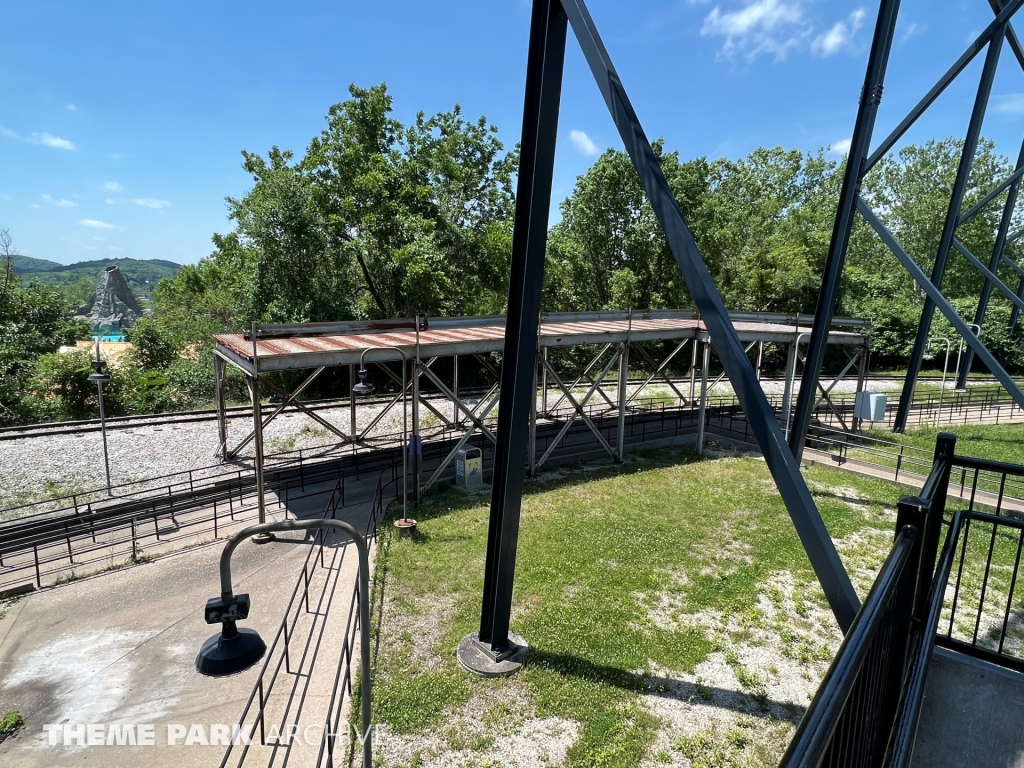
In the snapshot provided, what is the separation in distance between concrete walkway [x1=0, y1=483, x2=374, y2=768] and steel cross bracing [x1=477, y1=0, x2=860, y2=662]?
8.62 feet

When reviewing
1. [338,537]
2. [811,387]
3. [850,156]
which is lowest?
[338,537]

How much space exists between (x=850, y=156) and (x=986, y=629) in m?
6.99

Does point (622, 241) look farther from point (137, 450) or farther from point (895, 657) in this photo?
point (895, 657)

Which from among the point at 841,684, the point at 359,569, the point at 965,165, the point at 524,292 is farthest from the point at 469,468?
the point at 965,165

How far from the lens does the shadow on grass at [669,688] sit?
6703mm

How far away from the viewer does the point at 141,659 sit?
24.9ft

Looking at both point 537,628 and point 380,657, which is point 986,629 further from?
point 380,657

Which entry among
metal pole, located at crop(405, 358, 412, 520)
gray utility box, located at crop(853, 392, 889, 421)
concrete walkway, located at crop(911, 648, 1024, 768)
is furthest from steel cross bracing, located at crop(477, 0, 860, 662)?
gray utility box, located at crop(853, 392, 889, 421)

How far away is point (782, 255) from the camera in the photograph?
35375mm

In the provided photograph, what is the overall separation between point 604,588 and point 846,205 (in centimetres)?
688

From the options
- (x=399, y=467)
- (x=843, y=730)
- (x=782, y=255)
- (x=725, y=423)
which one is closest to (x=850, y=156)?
(x=843, y=730)

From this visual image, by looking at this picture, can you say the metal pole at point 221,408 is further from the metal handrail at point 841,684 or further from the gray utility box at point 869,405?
the gray utility box at point 869,405

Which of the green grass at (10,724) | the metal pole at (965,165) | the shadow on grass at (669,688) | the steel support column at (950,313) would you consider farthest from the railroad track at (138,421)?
the steel support column at (950,313)

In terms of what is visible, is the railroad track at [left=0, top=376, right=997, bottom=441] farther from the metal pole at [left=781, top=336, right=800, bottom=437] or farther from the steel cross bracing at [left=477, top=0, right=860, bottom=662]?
the steel cross bracing at [left=477, top=0, right=860, bottom=662]
